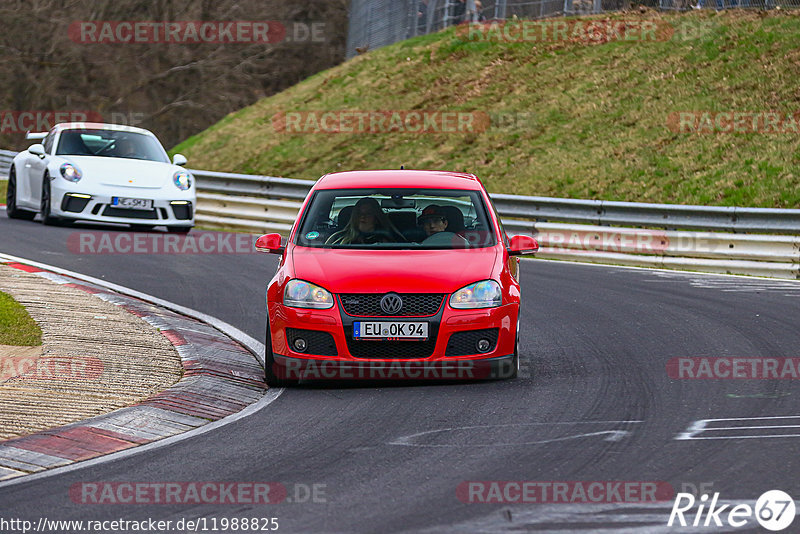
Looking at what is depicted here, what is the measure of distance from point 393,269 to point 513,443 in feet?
6.84

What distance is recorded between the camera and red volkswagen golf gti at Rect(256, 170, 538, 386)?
8227 mm

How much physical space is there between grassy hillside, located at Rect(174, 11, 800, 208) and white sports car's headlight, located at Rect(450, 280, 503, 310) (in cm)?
1278

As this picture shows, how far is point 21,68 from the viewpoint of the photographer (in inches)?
1647

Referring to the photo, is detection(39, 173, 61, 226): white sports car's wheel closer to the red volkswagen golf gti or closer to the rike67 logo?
the red volkswagen golf gti

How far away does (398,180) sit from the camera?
9672 millimetres

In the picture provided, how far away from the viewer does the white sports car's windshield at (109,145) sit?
61.7 feet

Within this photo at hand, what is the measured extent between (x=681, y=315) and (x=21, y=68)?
113ft

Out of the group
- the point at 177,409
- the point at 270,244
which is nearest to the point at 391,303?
the point at 270,244

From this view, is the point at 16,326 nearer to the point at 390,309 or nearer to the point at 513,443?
the point at 390,309
